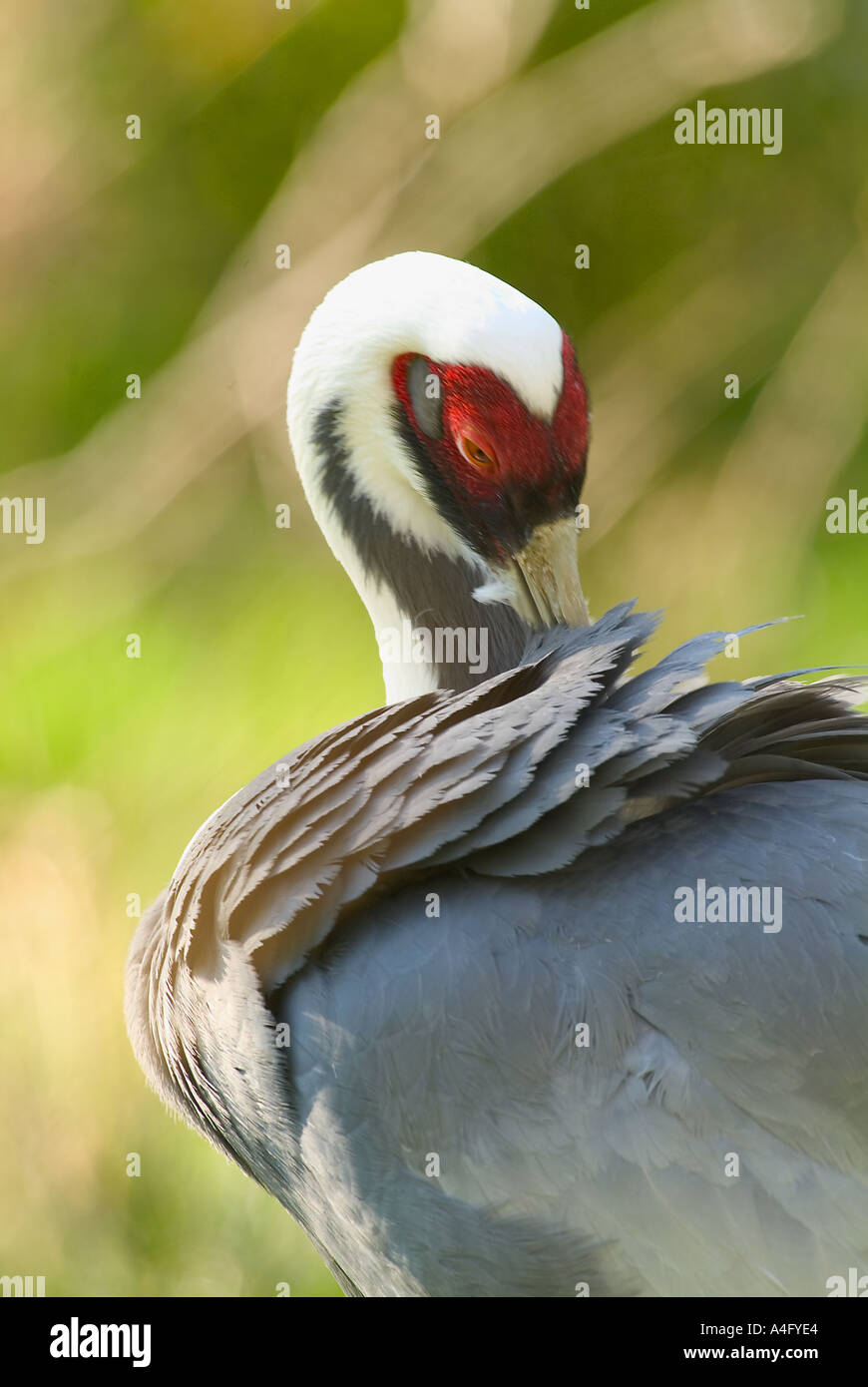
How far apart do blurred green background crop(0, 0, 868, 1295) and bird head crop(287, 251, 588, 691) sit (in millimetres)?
1467

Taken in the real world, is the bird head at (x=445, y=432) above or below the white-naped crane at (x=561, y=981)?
above

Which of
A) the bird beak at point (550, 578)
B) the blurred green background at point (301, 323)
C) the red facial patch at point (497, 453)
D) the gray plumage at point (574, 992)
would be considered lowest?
the gray plumage at point (574, 992)

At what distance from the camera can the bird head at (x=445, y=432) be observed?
1.74 meters

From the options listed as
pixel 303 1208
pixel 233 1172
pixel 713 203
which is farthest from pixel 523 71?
pixel 303 1208

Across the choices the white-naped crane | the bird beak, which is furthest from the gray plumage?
the bird beak

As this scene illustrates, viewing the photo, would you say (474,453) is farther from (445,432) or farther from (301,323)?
(301,323)

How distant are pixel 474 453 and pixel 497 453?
0.11 feet

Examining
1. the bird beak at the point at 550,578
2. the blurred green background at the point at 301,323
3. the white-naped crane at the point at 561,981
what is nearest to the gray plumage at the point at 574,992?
the white-naped crane at the point at 561,981

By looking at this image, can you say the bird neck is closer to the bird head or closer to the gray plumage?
the bird head

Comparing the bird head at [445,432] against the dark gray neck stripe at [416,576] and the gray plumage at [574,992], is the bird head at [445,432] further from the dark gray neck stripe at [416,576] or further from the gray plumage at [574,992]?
the gray plumage at [574,992]

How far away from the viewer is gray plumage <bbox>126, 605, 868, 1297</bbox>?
4.64ft

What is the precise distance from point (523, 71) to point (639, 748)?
2.39 meters

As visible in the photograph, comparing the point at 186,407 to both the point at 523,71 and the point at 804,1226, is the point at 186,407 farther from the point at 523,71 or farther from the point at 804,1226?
the point at 804,1226

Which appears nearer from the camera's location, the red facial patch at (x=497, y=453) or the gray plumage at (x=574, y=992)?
the gray plumage at (x=574, y=992)
